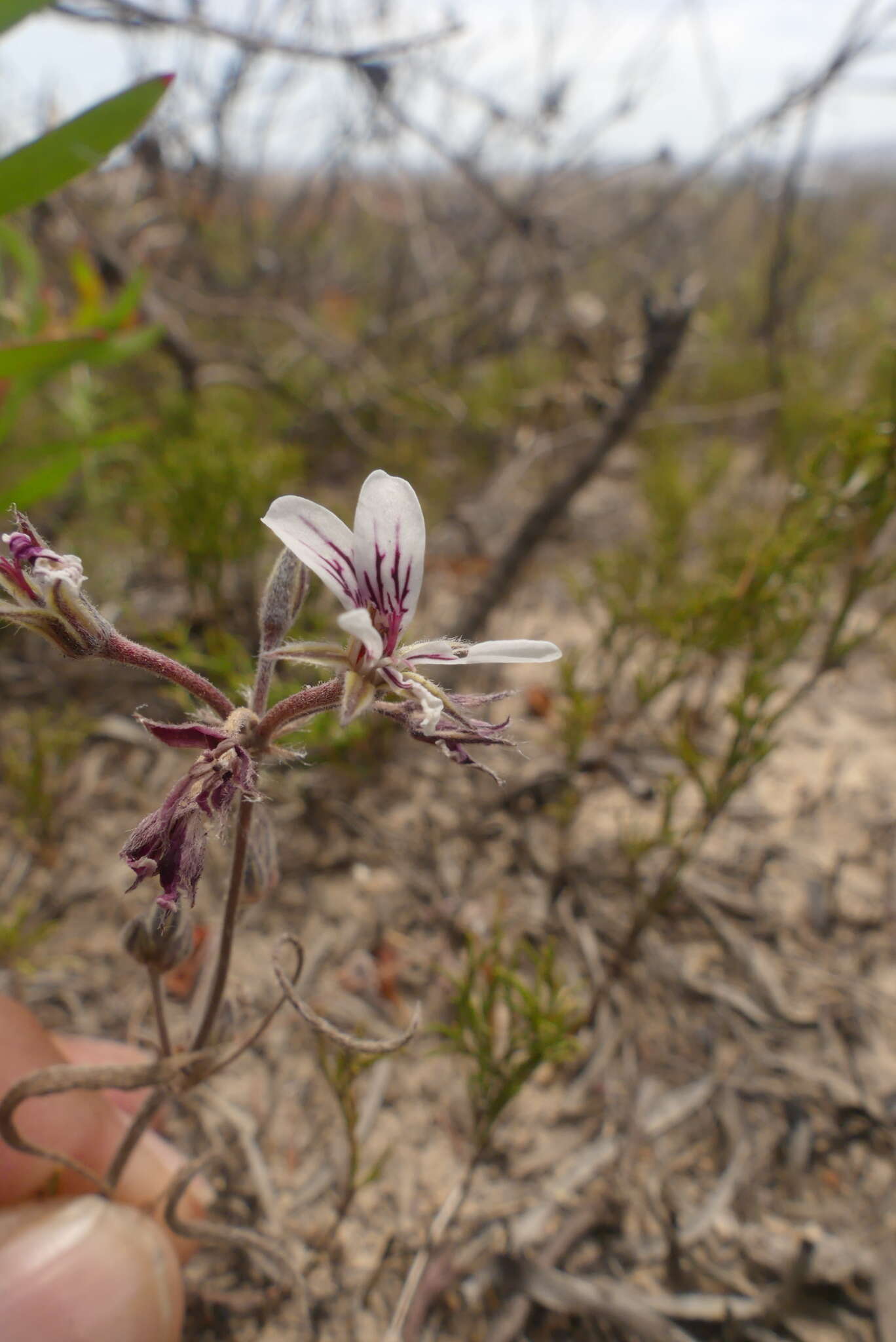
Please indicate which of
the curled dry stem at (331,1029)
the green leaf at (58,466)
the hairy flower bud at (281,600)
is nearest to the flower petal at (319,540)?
the hairy flower bud at (281,600)

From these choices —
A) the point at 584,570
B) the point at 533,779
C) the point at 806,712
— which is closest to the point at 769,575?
the point at 533,779

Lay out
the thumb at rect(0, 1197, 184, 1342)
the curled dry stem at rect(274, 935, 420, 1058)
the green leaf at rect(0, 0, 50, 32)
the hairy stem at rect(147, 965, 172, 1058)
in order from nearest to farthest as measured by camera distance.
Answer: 1. the curled dry stem at rect(274, 935, 420, 1058)
2. the thumb at rect(0, 1197, 184, 1342)
3. the hairy stem at rect(147, 965, 172, 1058)
4. the green leaf at rect(0, 0, 50, 32)

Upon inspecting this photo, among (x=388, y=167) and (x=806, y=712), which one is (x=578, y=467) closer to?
(x=806, y=712)

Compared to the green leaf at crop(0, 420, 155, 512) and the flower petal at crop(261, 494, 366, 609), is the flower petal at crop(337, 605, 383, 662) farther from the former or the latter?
the green leaf at crop(0, 420, 155, 512)

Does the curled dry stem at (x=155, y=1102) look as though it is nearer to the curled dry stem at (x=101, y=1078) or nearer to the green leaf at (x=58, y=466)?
the curled dry stem at (x=101, y=1078)

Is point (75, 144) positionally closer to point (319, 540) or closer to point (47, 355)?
point (47, 355)

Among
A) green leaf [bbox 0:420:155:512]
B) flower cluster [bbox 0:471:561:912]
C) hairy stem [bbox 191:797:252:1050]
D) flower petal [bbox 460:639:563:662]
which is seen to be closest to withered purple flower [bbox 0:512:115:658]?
flower cluster [bbox 0:471:561:912]
